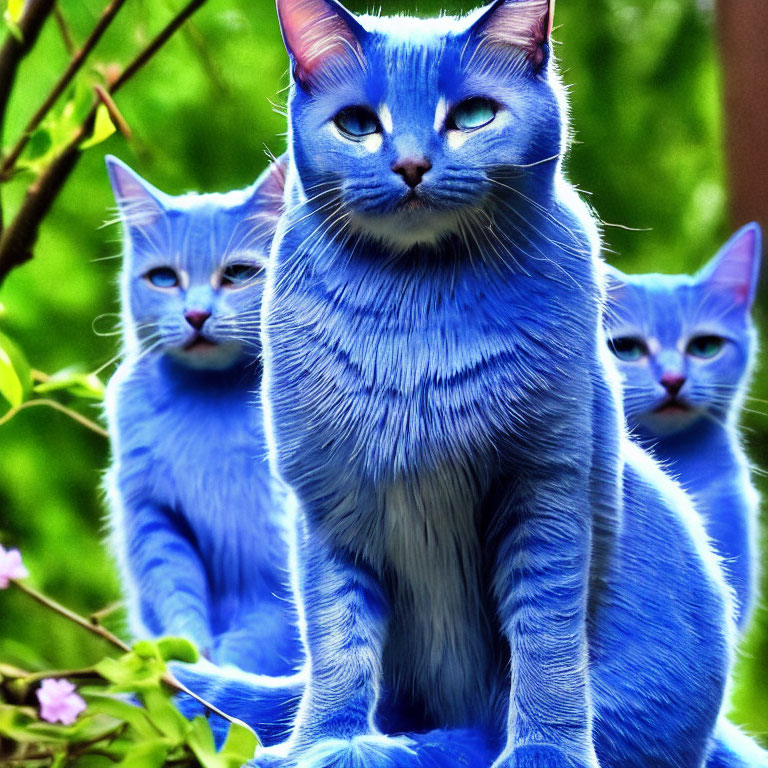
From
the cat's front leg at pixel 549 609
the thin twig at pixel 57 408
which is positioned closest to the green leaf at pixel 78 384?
the thin twig at pixel 57 408

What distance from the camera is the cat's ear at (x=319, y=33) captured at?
656 millimetres

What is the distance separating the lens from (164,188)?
163 centimetres

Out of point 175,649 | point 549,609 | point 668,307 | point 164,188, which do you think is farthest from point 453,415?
point 164,188

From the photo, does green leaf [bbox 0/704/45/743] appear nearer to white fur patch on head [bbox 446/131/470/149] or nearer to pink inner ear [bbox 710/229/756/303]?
white fur patch on head [bbox 446/131/470/149]

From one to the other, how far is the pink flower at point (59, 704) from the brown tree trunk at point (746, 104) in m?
1.24

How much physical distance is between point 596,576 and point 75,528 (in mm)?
1299

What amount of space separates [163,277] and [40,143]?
0.20 meters

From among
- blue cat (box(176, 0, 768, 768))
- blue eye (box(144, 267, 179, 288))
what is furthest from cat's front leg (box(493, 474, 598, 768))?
blue eye (box(144, 267, 179, 288))

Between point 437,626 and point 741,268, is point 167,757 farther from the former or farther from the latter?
point 741,268

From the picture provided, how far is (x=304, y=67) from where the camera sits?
0.67m

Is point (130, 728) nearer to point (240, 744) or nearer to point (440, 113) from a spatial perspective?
point (240, 744)

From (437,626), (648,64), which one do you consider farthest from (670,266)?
(437,626)

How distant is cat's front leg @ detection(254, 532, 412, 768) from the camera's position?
26.4 inches

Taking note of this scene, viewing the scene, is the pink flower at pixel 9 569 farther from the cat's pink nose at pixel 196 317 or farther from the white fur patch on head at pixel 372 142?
the white fur patch on head at pixel 372 142
